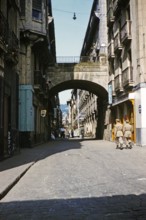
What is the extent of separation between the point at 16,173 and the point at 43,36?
18.7 m

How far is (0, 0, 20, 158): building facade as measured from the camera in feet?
50.7

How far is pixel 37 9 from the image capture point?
93.1 ft

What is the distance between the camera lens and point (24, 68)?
26750 mm

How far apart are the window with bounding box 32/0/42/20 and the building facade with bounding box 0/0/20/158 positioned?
25.7 feet

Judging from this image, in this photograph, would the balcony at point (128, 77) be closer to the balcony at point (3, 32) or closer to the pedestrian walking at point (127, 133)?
the pedestrian walking at point (127, 133)

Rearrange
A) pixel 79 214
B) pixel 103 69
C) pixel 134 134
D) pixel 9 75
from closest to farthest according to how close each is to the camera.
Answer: pixel 79 214 → pixel 9 75 → pixel 134 134 → pixel 103 69

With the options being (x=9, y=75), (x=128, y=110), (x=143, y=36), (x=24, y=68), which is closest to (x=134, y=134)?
(x=128, y=110)

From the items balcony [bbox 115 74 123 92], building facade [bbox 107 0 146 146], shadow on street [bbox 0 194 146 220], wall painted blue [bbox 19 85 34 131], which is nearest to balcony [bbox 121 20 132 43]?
building facade [bbox 107 0 146 146]

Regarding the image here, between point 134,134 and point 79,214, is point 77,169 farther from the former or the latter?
point 134,134

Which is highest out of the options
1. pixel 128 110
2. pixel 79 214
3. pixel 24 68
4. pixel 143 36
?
pixel 143 36

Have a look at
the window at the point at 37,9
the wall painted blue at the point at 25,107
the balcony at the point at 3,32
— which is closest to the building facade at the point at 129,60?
the window at the point at 37,9

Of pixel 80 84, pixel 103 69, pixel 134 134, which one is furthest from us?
pixel 80 84

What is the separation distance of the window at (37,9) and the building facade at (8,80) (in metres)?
7.82

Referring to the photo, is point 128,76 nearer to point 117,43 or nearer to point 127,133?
point 117,43
